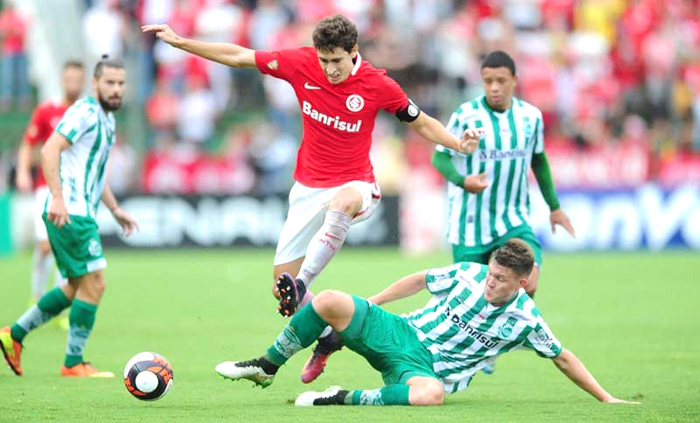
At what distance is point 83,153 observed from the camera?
9.12 m

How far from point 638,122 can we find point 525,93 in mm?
2315

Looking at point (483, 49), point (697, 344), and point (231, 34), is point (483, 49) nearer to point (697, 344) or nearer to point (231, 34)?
point (231, 34)

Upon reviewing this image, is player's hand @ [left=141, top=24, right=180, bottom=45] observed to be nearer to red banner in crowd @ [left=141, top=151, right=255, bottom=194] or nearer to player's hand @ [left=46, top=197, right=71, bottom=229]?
player's hand @ [left=46, top=197, right=71, bottom=229]

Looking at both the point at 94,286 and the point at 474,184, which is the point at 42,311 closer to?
the point at 94,286

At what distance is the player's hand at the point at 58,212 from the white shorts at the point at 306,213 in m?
1.50

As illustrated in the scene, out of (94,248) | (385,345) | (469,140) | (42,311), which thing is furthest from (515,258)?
(42,311)

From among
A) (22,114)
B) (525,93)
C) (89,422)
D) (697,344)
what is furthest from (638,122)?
(89,422)

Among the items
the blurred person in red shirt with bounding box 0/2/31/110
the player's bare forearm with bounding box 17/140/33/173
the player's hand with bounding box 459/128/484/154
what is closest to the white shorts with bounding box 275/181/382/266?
the player's hand with bounding box 459/128/484/154

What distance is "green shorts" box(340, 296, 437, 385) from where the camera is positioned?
24.6 feet

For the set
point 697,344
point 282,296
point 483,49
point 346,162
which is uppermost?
point 483,49

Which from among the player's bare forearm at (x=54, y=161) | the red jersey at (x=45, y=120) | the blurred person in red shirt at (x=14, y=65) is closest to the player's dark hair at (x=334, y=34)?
the player's bare forearm at (x=54, y=161)

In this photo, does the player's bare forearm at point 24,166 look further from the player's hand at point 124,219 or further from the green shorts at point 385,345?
the green shorts at point 385,345

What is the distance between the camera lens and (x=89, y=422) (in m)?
6.79

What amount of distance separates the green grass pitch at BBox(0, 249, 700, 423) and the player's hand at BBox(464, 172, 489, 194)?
140 centimetres
